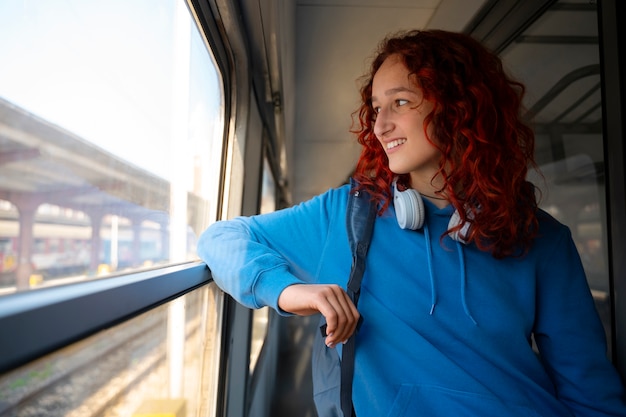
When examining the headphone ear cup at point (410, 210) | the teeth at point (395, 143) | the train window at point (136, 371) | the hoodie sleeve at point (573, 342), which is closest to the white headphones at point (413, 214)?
the headphone ear cup at point (410, 210)

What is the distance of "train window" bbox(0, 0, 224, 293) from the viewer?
20.6 inches

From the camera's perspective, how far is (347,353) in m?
1.02

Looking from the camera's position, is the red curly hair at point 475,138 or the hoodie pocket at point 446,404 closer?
the hoodie pocket at point 446,404

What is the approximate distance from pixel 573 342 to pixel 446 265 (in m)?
0.40

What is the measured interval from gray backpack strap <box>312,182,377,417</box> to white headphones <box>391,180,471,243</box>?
0.08 m

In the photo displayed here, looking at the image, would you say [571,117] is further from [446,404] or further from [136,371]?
[136,371]

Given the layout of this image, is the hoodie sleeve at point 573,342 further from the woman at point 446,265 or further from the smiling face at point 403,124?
the smiling face at point 403,124

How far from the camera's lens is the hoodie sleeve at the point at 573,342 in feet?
3.59

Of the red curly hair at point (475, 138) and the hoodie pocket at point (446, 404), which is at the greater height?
the red curly hair at point (475, 138)

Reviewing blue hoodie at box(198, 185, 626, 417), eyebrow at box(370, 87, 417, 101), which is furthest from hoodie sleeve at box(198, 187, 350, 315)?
eyebrow at box(370, 87, 417, 101)

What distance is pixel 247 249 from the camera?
1072 millimetres

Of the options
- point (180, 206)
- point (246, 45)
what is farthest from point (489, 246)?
point (246, 45)

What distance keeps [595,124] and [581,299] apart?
100 centimetres

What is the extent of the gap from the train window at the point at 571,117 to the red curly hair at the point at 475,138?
0.51 meters
